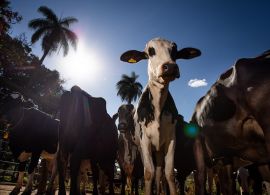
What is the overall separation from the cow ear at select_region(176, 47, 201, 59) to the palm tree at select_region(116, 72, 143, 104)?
50.6m

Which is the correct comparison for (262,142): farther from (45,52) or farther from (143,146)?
(45,52)

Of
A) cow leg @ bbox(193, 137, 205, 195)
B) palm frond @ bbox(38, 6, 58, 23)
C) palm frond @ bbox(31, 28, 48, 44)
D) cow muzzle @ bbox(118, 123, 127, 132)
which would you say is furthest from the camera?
palm frond @ bbox(38, 6, 58, 23)

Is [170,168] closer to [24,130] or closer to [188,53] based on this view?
[188,53]

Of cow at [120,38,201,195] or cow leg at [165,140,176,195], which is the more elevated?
cow at [120,38,201,195]

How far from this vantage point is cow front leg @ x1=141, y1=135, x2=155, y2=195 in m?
4.07

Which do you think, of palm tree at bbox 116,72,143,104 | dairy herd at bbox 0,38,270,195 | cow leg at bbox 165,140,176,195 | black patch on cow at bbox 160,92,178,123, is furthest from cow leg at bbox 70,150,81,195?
palm tree at bbox 116,72,143,104

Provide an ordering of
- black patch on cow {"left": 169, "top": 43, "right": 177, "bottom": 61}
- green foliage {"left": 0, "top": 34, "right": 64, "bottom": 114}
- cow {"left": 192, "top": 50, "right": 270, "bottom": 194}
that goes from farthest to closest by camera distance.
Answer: green foliage {"left": 0, "top": 34, "right": 64, "bottom": 114} < black patch on cow {"left": 169, "top": 43, "right": 177, "bottom": 61} < cow {"left": 192, "top": 50, "right": 270, "bottom": 194}

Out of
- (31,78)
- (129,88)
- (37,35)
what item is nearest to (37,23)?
(37,35)

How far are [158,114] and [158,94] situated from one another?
382mm

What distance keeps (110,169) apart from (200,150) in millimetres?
2105

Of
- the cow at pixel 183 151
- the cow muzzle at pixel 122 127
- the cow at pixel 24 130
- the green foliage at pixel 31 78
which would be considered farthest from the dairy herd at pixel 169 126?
the green foliage at pixel 31 78

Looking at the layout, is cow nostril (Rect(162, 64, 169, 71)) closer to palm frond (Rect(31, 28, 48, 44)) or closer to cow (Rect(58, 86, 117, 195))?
cow (Rect(58, 86, 117, 195))

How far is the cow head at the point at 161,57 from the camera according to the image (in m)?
4.04

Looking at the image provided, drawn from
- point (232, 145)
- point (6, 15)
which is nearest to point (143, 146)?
point (232, 145)
